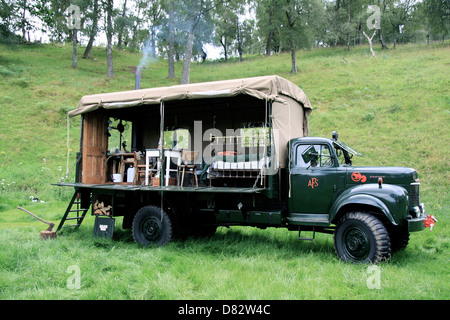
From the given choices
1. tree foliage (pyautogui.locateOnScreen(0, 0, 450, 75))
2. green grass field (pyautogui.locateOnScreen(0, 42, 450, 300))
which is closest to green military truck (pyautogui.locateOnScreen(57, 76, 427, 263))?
green grass field (pyautogui.locateOnScreen(0, 42, 450, 300))

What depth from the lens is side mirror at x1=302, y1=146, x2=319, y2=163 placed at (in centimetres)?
653

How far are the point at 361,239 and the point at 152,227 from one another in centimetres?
411

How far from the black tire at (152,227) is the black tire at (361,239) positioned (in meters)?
3.35

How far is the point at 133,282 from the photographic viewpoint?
16.1 feet

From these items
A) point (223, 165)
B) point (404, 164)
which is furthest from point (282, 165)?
point (404, 164)

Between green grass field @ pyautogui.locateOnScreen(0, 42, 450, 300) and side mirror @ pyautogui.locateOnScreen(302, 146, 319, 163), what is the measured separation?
5.68 feet

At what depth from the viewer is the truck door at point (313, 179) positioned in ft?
21.0

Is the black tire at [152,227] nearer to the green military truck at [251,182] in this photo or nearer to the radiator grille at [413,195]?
the green military truck at [251,182]

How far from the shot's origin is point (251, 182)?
7.35 m

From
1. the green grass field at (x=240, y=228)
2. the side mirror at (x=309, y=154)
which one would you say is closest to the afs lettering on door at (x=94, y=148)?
the green grass field at (x=240, y=228)

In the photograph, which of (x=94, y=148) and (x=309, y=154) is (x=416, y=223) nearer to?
(x=309, y=154)

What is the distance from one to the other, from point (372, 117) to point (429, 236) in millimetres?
9443

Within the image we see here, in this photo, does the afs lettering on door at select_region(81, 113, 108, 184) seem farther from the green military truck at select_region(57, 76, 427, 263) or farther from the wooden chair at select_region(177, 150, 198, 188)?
the wooden chair at select_region(177, 150, 198, 188)
